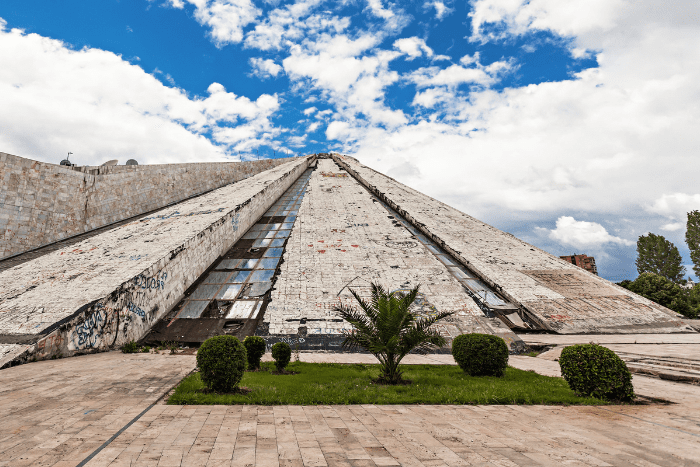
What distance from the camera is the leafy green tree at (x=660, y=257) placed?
3269 cm

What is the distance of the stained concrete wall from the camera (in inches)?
522

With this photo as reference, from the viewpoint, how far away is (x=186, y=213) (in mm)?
16391

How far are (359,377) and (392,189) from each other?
69.0 ft

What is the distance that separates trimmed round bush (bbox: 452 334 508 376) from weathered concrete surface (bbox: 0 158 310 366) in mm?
8931

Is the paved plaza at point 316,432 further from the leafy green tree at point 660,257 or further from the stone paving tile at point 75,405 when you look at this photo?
the leafy green tree at point 660,257

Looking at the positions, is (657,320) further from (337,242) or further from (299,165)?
(299,165)

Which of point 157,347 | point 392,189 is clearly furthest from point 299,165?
point 157,347

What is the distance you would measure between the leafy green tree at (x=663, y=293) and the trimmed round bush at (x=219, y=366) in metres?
22.1

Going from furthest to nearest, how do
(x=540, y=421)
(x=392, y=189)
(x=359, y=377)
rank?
(x=392, y=189), (x=359, y=377), (x=540, y=421)

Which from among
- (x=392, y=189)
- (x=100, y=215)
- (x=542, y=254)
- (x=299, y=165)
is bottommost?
(x=542, y=254)

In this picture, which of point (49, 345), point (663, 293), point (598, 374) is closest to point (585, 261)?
point (663, 293)

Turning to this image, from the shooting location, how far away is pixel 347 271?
41.0ft

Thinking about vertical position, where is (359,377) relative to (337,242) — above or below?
below

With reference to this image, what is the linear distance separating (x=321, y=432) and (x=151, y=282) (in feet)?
28.4
